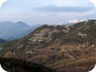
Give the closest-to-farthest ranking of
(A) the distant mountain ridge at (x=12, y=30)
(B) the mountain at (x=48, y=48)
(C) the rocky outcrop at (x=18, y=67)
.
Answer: (C) the rocky outcrop at (x=18, y=67)
(A) the distant mountain ridge at (x=12, y=30)
(B) the mountain at (x=48, y=48)

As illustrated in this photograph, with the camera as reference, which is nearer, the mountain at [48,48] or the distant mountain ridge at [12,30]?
the distant mountain ridge at [12,30]

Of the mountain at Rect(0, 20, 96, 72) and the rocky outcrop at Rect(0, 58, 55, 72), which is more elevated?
the rocky outcrop at Rect(0, 58, 55, 72)

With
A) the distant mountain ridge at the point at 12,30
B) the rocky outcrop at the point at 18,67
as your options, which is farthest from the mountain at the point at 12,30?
the rocky outcrop at the point at 18,67

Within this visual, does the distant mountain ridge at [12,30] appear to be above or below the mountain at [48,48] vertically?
above

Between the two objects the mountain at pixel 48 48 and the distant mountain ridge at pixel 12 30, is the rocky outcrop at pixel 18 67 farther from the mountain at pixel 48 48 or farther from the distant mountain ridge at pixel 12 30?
the distant mountain ridge at pixel 12 30

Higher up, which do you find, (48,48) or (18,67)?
(18,67)

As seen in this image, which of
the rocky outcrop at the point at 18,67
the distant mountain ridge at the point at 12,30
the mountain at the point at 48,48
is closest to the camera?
the rocky outcrop at the point at 18,67

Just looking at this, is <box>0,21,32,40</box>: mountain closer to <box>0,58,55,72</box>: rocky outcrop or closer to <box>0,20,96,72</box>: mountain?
<box>0,20,96,72</box>: mountain


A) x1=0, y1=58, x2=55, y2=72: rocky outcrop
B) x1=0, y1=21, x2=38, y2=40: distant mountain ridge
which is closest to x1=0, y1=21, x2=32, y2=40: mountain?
x1=0, y1=21, x2=38, y2=40: distant mountain ridge

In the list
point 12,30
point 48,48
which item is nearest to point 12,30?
point 12,30

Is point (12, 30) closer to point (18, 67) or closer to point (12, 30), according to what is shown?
point (12, 30)

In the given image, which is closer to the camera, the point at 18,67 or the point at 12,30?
the point at 18,67

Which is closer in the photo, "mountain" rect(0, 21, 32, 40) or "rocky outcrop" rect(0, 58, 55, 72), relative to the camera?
"rocky outcrop" rect(0, 58, 55, 72)
